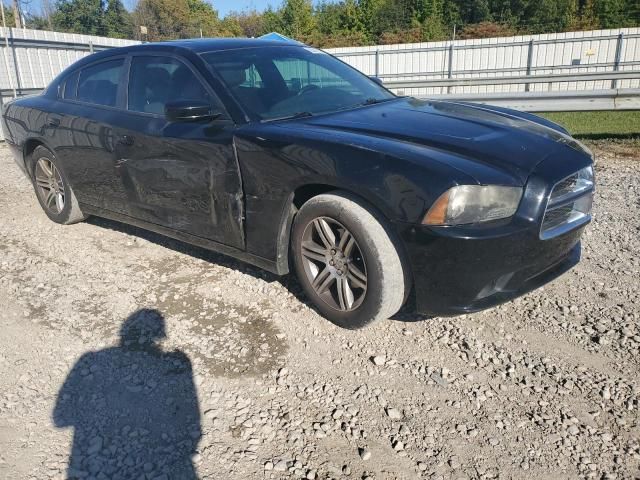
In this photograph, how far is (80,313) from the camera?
360 centimetres

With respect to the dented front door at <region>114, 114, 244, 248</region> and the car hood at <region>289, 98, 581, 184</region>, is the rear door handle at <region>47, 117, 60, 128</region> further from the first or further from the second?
the car hood at <region>289, 98, 581, 184</region>

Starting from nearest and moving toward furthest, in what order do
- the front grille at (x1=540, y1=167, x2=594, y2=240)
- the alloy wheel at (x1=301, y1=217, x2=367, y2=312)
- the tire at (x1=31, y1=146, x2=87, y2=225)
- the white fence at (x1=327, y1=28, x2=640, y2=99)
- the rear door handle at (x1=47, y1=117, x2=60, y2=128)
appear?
the front grille at (x1=540, y1=167, x2=594, y2=240), the alloy wheel at (x1=301, y1=217, x2=367, y2=312), the rear door handle at (x1=47, y1=117, x2=60, y2=128), the tire at (x1=31, y1=146, x2=87, y2=225), the white fence at (x1=327, y1=28, x2=640, y2=99)

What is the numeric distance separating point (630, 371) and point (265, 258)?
7.00ft

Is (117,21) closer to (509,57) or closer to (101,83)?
(509,57)

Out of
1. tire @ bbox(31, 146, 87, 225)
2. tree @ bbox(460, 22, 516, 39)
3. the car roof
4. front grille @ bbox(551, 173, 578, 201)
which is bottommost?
tire @ bbox(31, 146, 87, 225)

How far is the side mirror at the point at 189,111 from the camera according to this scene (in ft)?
11.1

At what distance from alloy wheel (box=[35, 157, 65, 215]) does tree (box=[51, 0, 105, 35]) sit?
47.8m

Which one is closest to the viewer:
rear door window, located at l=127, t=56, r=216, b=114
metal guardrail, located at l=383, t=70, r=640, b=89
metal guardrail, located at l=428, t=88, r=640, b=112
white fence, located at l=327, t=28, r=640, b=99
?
rear door window, located at l=127, t=56, r=216, b=114

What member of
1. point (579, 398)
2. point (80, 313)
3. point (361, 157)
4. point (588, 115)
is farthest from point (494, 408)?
point (588, 115)

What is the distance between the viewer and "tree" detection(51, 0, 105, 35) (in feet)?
157

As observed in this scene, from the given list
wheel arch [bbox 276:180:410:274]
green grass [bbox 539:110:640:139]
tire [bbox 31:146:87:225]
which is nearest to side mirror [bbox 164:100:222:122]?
wheel arch [bbox 276:180:410:274]

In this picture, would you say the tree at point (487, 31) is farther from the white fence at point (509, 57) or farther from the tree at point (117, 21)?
the tree at point (117, 21)

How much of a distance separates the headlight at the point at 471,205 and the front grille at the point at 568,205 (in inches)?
10.7

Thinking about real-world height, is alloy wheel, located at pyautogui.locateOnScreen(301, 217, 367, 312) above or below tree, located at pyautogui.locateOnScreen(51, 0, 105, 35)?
below
